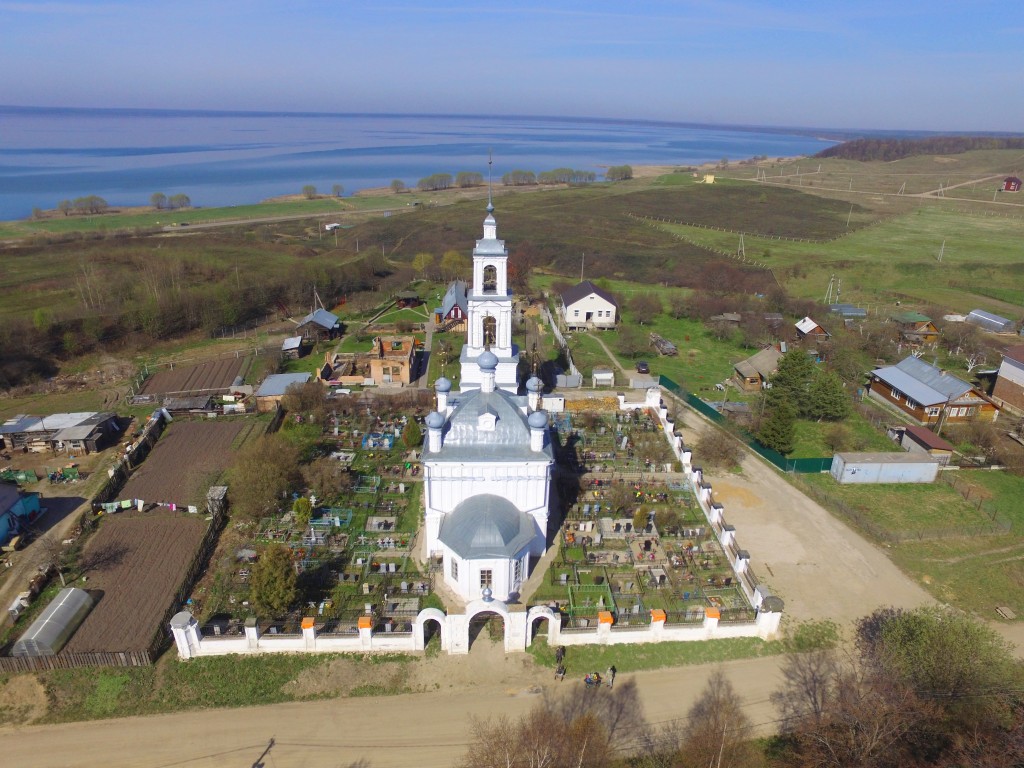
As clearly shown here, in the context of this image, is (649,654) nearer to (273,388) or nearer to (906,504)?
(906,504)

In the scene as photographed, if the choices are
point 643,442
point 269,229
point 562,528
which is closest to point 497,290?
point 562,528

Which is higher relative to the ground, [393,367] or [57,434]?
[393,367]

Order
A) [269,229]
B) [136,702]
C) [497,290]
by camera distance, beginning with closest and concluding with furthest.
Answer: [136,702] → [497,290] → [269,229]

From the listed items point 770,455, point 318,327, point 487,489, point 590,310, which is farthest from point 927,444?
point 318,327

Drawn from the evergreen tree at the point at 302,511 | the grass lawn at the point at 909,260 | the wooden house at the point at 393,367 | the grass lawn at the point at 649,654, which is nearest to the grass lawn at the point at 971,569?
the grass lawn at the point at 649,654

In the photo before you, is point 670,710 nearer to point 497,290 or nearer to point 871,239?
point 497,290

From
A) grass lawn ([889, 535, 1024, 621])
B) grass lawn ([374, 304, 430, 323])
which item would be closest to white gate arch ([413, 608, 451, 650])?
grass lawn ([889, 535, 1024, 621])
